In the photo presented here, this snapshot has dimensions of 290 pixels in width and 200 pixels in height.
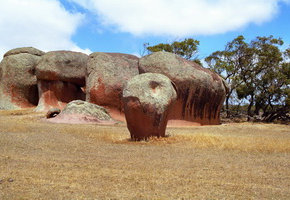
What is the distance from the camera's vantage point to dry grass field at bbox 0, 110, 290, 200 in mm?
3577

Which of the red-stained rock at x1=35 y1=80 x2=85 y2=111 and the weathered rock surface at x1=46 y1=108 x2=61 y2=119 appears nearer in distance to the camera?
the weathered rock surface at x1=46 y1=108 x2=61 y2=119

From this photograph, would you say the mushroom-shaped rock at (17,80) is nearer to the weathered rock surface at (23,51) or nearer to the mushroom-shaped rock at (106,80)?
the weathered rock surface at (23,51)

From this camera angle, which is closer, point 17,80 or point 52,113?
point 52,113

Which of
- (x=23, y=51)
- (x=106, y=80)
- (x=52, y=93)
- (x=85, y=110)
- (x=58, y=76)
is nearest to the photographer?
(x=85, y=110)

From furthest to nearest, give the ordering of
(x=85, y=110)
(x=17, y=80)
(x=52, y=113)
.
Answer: (x=17, y=80), (x=52, y=113), (x=85, y=110)

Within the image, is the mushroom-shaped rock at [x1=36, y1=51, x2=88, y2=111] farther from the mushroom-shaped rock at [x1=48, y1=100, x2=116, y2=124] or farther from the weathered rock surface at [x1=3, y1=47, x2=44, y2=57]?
the mushroom-shaped rock at [x1=48, y1=100, x2=116, y2=124]

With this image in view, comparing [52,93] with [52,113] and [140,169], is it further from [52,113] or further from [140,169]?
[140,169]

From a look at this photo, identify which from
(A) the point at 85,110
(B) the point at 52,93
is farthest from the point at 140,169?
(B) the point at 52,93

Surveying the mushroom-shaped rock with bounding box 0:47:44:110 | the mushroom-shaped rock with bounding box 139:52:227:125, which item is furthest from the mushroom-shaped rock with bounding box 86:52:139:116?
the mushroom-shaped rock with bounding box 0:47:44:110

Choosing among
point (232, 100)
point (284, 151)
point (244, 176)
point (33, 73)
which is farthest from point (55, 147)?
point (232, 100)

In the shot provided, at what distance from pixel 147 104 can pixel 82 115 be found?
6.09 m

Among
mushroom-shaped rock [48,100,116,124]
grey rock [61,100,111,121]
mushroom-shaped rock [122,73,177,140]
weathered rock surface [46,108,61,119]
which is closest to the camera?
mushroom-shaped rock [122,73,177,140]

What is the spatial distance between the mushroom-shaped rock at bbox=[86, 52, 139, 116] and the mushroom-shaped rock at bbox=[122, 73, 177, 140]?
7.24 m

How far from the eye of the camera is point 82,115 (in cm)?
1305
